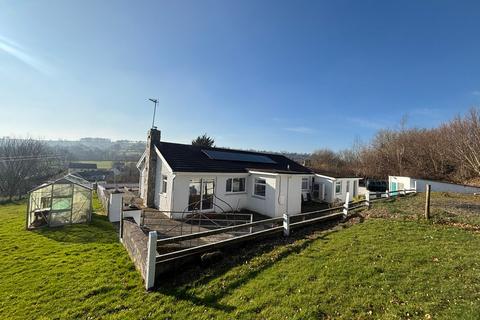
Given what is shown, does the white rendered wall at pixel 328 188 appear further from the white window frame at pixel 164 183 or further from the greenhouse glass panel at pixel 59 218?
the greenhouse glass panel at pixel 59 218

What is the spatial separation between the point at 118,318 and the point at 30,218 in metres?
12.6

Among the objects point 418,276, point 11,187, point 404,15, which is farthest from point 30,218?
point 11,187

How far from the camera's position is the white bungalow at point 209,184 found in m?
14.3

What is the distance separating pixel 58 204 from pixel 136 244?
975 centimetres

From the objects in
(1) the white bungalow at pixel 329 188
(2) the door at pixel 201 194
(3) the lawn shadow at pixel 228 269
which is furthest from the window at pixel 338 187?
(3) the lawn shadow at pixel 228 269

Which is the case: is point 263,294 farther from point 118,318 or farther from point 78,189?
point 78,189

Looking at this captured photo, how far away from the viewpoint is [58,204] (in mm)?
14484

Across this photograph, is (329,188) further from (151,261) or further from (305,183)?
(151,261)

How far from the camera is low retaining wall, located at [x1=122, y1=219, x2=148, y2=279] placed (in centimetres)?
737

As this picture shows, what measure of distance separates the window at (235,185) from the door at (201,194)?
4.19ft

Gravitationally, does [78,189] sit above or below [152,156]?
below

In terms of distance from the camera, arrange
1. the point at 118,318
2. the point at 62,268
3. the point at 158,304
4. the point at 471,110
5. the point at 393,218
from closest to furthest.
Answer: the point at 118,318 → the point at 158,304 → the point at 62,268 → the point at 393,218 → the point at 471,110

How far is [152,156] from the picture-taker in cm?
1688

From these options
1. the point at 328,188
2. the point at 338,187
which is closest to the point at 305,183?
the point at 328,188
